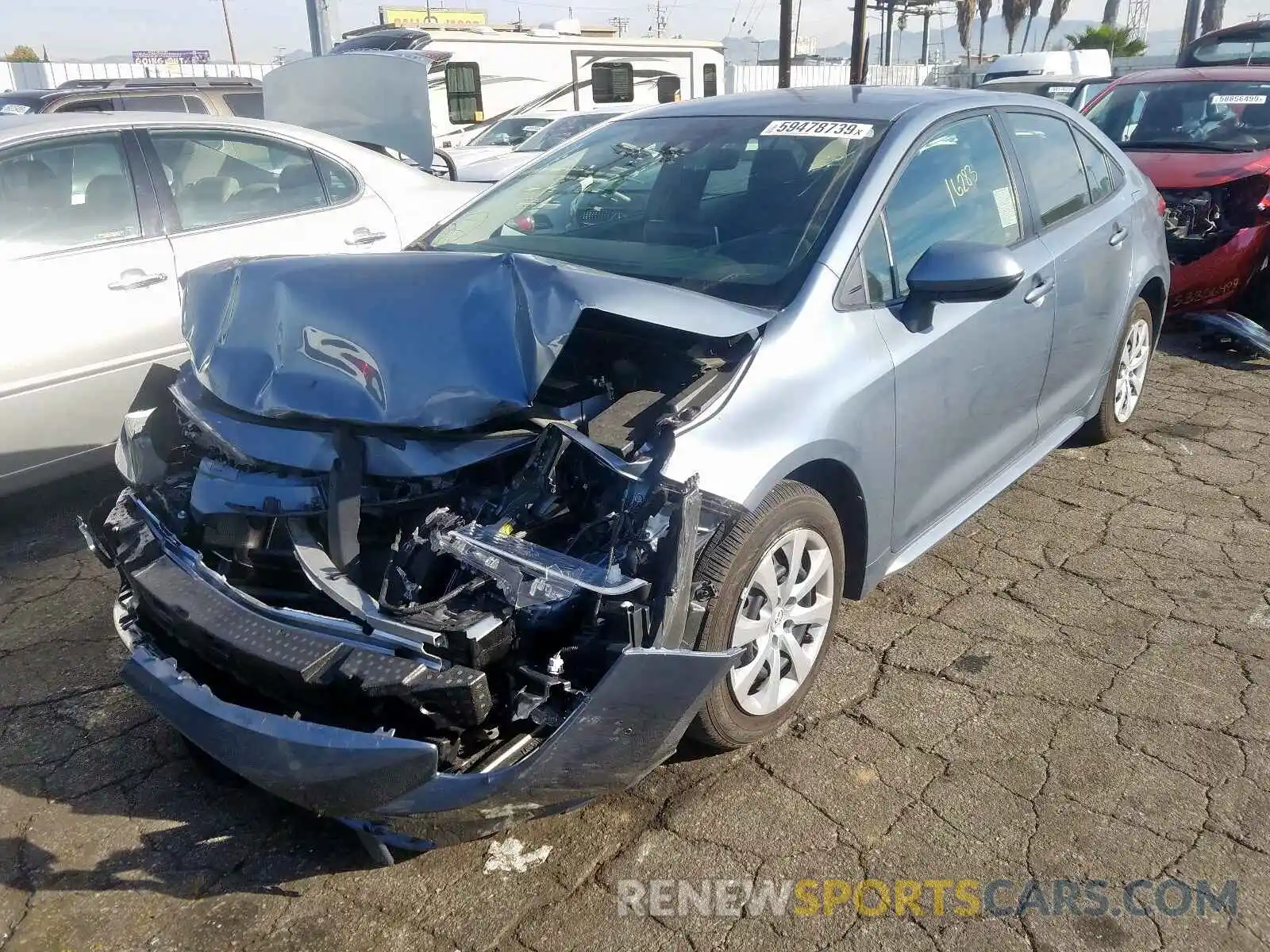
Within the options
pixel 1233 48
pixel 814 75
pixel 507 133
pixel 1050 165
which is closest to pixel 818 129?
pixel 1050 165

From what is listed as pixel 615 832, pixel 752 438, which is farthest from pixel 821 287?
pixel 615 832

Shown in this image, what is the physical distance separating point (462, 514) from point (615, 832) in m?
0.89

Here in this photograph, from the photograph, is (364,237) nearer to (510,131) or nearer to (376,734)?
(376,734)

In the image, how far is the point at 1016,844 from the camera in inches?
97.6

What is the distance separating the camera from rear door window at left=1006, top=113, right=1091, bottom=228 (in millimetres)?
3857

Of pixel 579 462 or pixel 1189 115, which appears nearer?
pixel 579 462

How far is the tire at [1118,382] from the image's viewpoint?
4.54 m

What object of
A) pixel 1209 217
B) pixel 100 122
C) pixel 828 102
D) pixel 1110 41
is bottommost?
pixel 1110 41

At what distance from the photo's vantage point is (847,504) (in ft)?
9.77

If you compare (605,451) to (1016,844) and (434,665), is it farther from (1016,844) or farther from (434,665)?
(1016,844)

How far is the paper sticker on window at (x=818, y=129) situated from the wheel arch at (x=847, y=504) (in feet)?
3.82

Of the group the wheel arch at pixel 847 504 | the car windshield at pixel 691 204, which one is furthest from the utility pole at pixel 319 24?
the wheel arch at pixel 847 504
